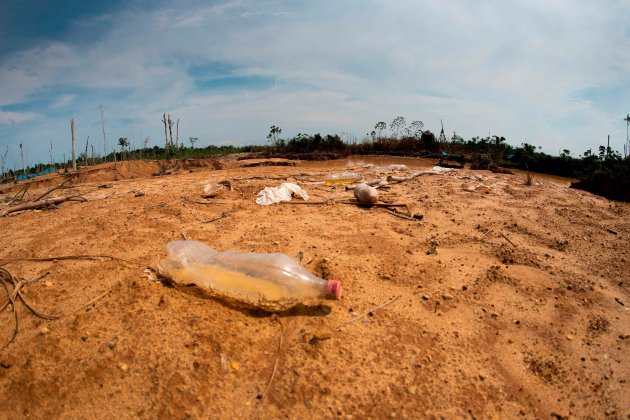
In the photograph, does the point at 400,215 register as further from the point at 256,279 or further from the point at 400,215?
the point at 256,279

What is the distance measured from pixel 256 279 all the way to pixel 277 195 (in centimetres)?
272

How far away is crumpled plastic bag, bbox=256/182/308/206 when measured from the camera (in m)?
4.40

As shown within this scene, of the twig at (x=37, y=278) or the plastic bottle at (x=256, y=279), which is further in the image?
the twig at (x=37, y=278)

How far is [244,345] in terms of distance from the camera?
1598 mm

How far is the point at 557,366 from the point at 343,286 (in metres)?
1.17

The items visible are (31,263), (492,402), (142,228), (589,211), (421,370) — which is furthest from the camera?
(589,211)

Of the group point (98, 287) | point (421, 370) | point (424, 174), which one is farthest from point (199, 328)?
point (424, 174)

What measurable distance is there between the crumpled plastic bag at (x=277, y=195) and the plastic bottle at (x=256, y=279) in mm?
2316

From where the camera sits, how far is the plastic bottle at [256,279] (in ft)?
5.94

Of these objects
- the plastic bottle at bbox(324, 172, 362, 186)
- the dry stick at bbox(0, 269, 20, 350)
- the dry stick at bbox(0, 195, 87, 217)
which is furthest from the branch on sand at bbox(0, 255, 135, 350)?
the plastic bottle at bbox(324, 172, 362, 186)

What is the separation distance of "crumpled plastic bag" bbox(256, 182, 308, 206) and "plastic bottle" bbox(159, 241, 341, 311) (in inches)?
91.2

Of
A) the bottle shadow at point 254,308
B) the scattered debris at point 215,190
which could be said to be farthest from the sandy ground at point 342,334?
the scattered debris at point 215,190

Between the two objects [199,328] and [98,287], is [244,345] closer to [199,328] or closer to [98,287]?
[199,328]

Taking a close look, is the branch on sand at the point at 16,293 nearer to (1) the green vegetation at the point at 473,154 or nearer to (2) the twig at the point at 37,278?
(2) the twig at the point at 37,278
